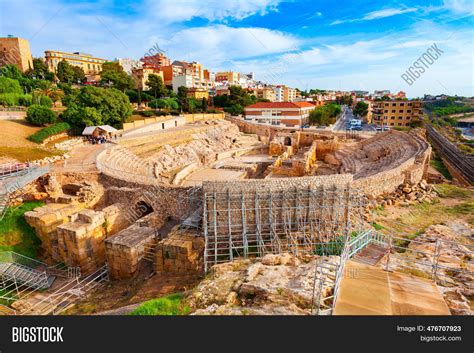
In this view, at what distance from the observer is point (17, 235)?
13.2m

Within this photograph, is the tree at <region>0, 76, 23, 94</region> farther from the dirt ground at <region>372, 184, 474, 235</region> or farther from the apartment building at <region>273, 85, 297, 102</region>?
the apartment building at <region>273, 85, 297, 102</region>

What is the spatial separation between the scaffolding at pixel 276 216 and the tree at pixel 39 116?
23.0m

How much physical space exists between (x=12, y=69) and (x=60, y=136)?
2827cm

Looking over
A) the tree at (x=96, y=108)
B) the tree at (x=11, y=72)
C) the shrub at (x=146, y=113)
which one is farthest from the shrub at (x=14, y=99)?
the shrub at (x=146, y=113)

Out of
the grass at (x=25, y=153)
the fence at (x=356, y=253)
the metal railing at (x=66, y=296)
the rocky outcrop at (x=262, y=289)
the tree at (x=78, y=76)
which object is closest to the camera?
the fence at (x=356, y=253)

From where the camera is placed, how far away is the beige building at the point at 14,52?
51.7 m

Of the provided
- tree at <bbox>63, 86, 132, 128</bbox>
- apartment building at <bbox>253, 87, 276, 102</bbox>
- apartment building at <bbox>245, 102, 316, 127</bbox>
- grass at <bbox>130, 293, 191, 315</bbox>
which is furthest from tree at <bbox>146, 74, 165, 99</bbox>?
grass at <bbox>130, 293, 191, 315</bbox>

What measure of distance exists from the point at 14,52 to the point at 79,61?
17937 mm

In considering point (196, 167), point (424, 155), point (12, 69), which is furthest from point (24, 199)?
point (12, 69)

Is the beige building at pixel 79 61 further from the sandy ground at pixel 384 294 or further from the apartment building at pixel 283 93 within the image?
the sandy ground at pixel 384 294

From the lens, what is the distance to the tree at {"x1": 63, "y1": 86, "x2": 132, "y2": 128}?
26.6 meters

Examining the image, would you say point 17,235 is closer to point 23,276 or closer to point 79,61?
point 23,276

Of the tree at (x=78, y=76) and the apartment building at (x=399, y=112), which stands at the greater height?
the tree at (x=78, y=76)

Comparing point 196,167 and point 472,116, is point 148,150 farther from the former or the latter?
point 472,116
